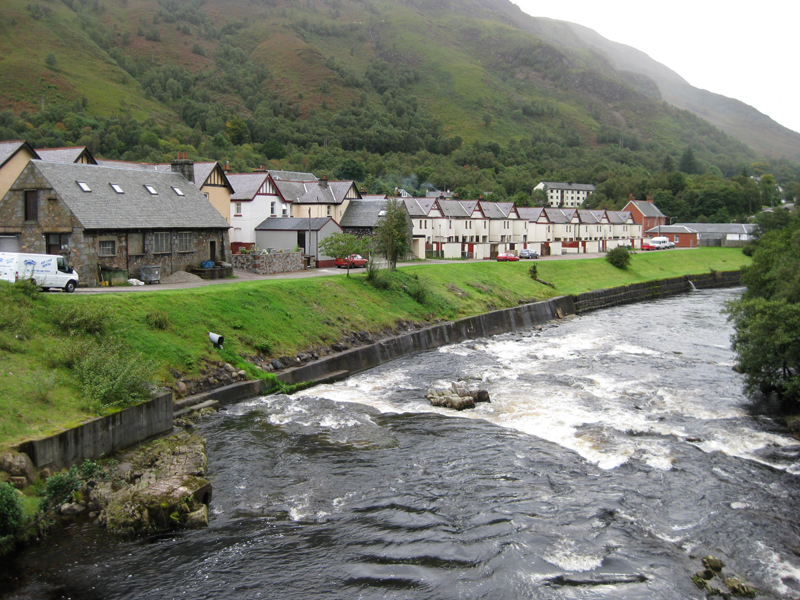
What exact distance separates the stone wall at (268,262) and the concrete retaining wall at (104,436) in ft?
94.3

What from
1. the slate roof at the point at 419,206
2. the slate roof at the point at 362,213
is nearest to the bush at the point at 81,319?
the slate roof at the point at 362,213

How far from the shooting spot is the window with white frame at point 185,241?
45.4 meters

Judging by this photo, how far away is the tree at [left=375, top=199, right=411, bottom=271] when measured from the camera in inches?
2009

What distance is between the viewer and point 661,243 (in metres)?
116

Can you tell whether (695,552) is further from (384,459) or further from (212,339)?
(212,339)

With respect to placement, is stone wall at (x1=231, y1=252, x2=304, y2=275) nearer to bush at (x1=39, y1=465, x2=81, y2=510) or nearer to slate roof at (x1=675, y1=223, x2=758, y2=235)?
bush at (x1=39, y1=465, x2=81, y2=510)

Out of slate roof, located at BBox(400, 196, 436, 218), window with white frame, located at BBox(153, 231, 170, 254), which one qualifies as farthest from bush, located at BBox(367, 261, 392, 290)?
slate roof, located at BBox(400, 196, 436, 218)

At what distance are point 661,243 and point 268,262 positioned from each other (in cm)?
8809

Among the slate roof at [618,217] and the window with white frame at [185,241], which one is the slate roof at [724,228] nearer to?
the slate roof at [618,217]

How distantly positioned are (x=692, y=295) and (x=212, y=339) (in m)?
69.8

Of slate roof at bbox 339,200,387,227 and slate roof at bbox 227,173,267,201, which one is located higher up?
slate roof at bbox 227,173,267,201

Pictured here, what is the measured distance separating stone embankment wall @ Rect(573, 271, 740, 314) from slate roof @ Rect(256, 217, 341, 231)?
2782 cm

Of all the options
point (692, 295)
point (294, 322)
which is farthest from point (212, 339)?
point (692, 295)

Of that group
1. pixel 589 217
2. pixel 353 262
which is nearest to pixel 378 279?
pixel 353 262
